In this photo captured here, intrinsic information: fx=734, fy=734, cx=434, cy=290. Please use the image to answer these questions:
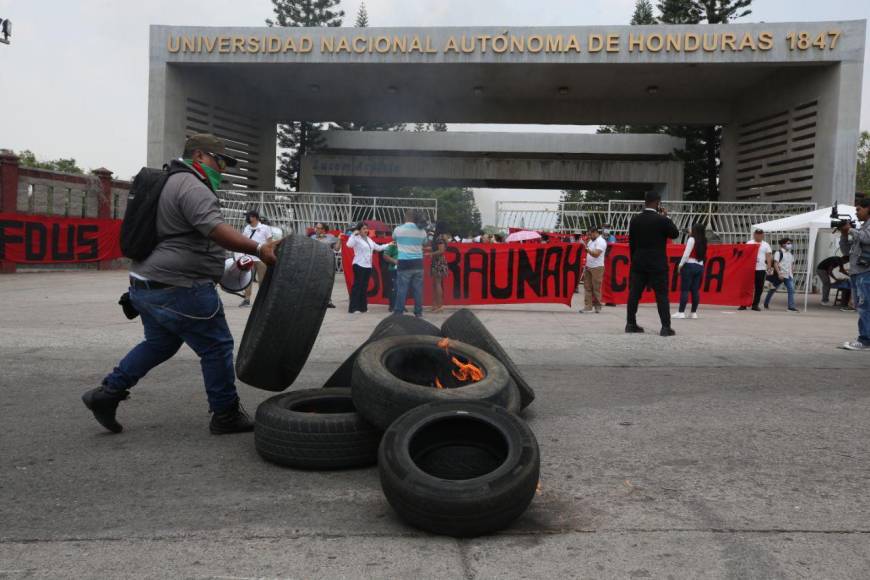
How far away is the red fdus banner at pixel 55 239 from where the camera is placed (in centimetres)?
2294

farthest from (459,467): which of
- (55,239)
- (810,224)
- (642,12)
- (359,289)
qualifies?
(642,12)

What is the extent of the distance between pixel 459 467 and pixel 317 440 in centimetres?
84

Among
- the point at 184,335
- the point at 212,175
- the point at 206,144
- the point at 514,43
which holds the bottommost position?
the point at 184,335

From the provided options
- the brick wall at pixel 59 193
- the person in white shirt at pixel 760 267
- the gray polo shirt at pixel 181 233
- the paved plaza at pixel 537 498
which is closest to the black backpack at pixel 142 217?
the gray polo shirt at pixel 181 233

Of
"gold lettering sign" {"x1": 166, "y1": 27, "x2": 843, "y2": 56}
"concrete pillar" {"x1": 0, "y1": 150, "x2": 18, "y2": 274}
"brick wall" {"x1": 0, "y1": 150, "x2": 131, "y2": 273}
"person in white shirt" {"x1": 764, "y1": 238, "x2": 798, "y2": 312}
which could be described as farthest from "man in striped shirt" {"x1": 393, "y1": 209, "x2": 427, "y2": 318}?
"concrete pillar" {"x1": 0, "y1": 150, "x2": 18, "y2": 274}

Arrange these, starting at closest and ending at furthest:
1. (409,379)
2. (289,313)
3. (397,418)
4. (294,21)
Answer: (397,418)
(289,313)
(409,379)
(294,21)

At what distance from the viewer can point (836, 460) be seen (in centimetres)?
399

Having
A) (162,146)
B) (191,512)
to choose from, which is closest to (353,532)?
(191,512)

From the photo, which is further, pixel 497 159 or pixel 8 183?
pixel 497 159

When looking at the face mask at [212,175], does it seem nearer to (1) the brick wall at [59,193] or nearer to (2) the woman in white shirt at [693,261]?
(2) the woman in white shirt at [693,261]

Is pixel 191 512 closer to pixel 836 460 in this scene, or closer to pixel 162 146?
pixel 836 460

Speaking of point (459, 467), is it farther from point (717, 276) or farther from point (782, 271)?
point (782, 271)

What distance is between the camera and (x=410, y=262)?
11633 millimetres

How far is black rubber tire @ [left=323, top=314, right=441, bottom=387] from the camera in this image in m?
4.88
